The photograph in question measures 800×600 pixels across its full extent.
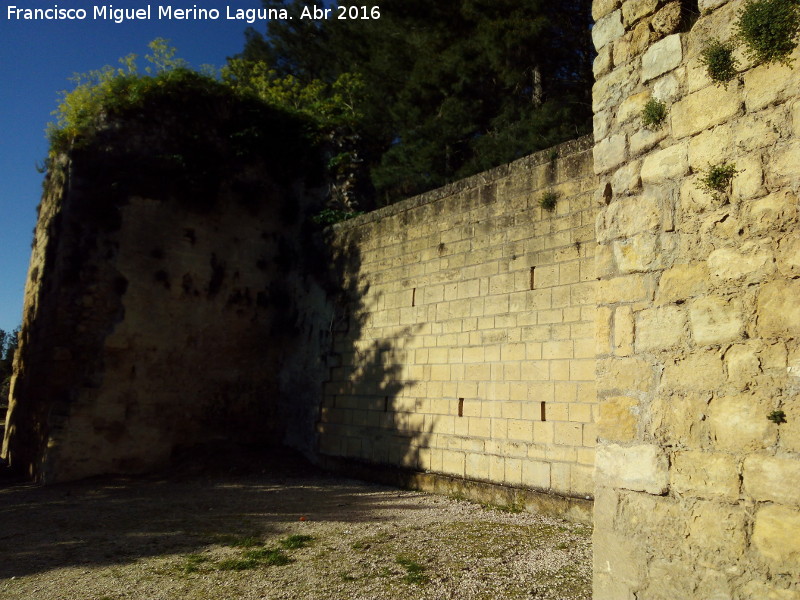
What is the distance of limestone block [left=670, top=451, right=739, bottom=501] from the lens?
2.11 m

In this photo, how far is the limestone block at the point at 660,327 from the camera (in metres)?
2.34

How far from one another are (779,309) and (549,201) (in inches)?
169

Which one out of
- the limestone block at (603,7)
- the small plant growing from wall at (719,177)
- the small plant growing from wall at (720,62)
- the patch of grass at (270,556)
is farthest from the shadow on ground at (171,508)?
the small plant growing from wall at (720,62)

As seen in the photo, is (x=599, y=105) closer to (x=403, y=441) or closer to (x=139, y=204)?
(x=403, y=441)

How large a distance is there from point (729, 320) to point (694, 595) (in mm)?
932

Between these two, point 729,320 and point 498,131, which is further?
point 498,131

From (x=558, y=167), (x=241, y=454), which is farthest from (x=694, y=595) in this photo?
(x=241, y=454)

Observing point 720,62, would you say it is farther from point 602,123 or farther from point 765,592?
point 765,592

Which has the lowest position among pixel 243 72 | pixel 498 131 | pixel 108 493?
pixel 108 493

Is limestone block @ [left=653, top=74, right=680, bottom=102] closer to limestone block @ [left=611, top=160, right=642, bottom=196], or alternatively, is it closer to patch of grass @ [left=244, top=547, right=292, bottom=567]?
limestone block @ [left=611, top=160, right=642, bottom=196]

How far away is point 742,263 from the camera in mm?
2180

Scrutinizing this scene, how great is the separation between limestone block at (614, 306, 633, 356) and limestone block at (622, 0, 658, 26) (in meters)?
1.24

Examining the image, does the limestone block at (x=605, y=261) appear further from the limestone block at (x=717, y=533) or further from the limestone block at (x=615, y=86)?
the limestone block at (x=717, y=533)

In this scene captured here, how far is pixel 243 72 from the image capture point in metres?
20.4
